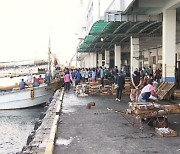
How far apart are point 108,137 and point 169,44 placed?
433 inches

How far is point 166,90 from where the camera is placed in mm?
18422

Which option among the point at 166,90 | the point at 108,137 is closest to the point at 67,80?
the point at 166,90

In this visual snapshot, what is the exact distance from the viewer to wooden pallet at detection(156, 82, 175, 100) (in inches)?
717

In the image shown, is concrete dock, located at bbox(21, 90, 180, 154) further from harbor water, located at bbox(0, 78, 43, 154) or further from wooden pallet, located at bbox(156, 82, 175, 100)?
wooden pallet, located at bbox(156, 82, 175, 100)

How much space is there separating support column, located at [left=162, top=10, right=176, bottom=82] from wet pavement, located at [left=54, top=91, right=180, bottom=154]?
6.81m

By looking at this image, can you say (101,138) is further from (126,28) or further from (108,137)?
(126,28)

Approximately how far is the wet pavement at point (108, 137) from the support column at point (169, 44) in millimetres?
6811

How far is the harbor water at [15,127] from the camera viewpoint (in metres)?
15.5

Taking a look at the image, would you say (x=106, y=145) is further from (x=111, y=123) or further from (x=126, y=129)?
(x=111, y=123)

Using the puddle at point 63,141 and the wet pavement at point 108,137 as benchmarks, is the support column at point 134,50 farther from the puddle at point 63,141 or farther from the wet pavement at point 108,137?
the puddle at point 63,141

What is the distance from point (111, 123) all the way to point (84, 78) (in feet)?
73.2

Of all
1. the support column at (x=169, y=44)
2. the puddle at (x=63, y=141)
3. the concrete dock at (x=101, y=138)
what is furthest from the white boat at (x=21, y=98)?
the puddle at (x=63, y=141)

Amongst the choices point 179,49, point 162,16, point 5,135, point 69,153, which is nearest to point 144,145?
point 69,153

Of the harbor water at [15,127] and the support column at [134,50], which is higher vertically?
the support column at [134,50]
